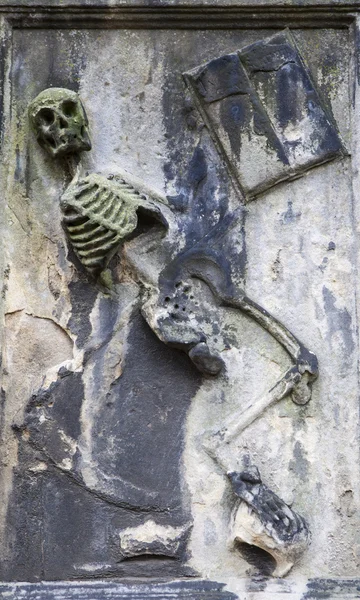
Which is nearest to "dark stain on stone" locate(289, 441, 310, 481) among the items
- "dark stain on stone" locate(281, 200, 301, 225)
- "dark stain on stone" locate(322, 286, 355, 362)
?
"dark stain on stone" locate(322, 286, 355, 362)

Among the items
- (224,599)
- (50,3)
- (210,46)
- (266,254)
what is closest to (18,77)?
(50,3)

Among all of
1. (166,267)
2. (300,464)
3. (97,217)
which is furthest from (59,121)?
(300,464)

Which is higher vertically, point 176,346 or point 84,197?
point 84,197

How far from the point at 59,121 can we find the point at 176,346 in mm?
990

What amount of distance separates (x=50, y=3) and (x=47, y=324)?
130cm

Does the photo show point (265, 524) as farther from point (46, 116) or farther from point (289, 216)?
point (46, 116)

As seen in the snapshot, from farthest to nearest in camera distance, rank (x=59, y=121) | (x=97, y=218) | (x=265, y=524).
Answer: (x=59, y=121) → (x=97, y=218) → (x=265, y=524)

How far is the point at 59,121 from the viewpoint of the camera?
4.93m

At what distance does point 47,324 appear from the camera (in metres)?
4.97

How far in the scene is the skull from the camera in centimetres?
492

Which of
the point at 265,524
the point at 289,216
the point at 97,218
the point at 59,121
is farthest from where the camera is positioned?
the point at 289,216

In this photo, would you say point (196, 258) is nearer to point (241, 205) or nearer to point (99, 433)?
point (241, 205)

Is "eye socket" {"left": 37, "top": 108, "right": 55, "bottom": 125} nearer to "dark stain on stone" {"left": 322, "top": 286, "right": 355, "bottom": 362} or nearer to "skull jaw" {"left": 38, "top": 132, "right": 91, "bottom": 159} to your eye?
"skull jaw" {"left": 38, "top": 132, "right": 91, "bottom": 159}

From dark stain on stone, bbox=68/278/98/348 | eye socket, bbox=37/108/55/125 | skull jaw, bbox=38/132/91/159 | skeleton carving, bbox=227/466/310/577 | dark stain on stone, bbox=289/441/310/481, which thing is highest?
eye socket, bbox=37/108/55/125
